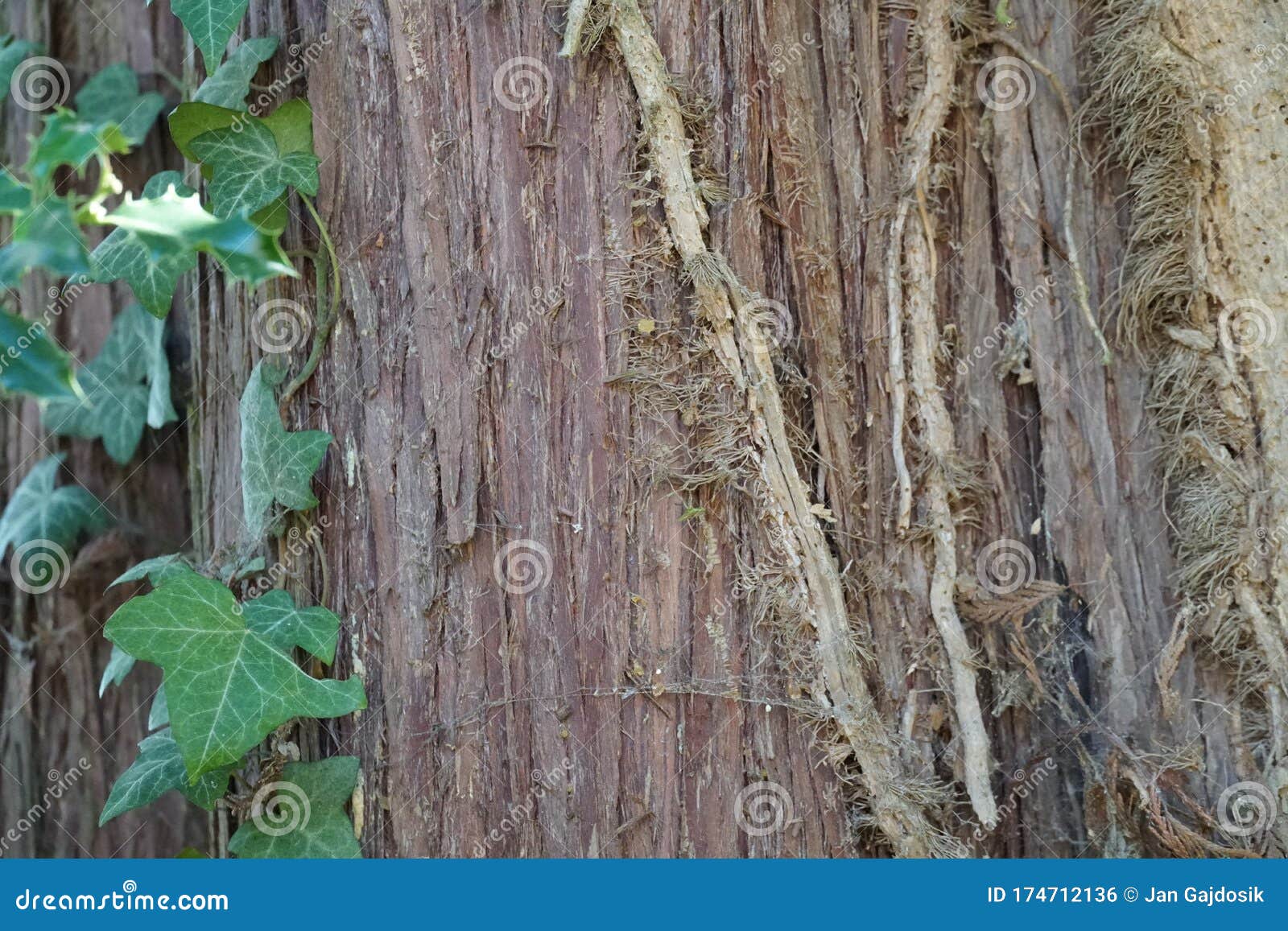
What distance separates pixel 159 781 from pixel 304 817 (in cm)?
22

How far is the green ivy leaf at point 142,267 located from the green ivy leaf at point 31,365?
0.65 ft

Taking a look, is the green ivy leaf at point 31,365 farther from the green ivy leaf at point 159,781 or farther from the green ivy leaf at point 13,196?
the green ivy leaf at point 159,781

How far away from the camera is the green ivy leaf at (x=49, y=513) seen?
205 centimetres

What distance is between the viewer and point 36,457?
2154 millimetres

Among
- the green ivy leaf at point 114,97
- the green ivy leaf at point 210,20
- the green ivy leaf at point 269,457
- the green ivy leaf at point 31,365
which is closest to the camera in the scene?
the green ivy leaf at point 31,365

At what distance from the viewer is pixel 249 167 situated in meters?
1.45

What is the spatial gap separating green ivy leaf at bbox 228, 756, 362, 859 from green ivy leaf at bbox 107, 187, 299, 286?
74cm

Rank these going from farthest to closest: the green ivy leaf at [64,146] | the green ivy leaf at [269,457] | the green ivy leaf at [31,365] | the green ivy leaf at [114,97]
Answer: the green ivy leaf at [114,97] → the green ivy leaf at [269,457] → the green ivy leaf at [31,365] → the green ivy leaf at [64,146]

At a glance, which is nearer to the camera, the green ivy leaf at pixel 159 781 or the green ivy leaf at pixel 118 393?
the green ivy leaf at pixel 159 781

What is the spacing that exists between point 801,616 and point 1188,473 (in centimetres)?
70

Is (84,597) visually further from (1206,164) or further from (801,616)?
(1206,164)

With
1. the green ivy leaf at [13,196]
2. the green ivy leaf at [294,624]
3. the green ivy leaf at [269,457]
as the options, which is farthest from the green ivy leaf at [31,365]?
the green ivy leaf at [294,624]

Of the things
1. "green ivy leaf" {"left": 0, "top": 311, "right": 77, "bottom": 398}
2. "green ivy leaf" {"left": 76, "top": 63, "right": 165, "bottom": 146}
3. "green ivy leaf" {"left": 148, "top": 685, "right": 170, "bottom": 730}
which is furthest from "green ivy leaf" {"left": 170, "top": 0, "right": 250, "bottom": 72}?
"green ivy leaf" {"left": 148, "top": 685, "right": 170, "bottom": 730}

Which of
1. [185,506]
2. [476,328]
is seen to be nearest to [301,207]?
[476,328]
